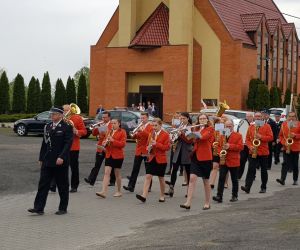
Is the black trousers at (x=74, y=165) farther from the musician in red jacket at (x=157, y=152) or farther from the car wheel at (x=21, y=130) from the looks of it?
the car wheel at (x=21, y=130)

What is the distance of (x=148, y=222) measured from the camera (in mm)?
10555

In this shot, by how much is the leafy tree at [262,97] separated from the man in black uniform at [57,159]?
33.8 metres

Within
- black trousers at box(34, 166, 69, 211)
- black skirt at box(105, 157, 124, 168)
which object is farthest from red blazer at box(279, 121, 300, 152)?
black trousers at box(34, 166, 69, 211)

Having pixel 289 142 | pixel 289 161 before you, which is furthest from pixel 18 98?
pixel 289 142

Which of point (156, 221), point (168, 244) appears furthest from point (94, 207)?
point (168, 244)

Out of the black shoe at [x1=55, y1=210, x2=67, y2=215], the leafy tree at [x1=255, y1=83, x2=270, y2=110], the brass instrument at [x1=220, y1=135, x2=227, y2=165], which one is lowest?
the black shoe at [x1=55, y1=210, x2=67, y2=215]

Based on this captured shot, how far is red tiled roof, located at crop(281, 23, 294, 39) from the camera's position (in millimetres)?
53206

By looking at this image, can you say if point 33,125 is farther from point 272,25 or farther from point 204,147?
point 272,25

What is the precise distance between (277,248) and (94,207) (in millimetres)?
5024

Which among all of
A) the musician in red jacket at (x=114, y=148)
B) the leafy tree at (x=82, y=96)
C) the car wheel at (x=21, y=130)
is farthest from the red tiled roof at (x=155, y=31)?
the musician in red jacket at (x=114, y=148)

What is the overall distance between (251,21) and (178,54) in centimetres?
739

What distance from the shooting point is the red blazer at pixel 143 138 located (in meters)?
13.6

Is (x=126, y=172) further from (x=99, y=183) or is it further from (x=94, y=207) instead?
(x=94, y=207)

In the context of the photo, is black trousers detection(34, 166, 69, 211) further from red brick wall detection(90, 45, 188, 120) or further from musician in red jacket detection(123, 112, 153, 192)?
red brick wall detection(90, 45, 188, 120)
